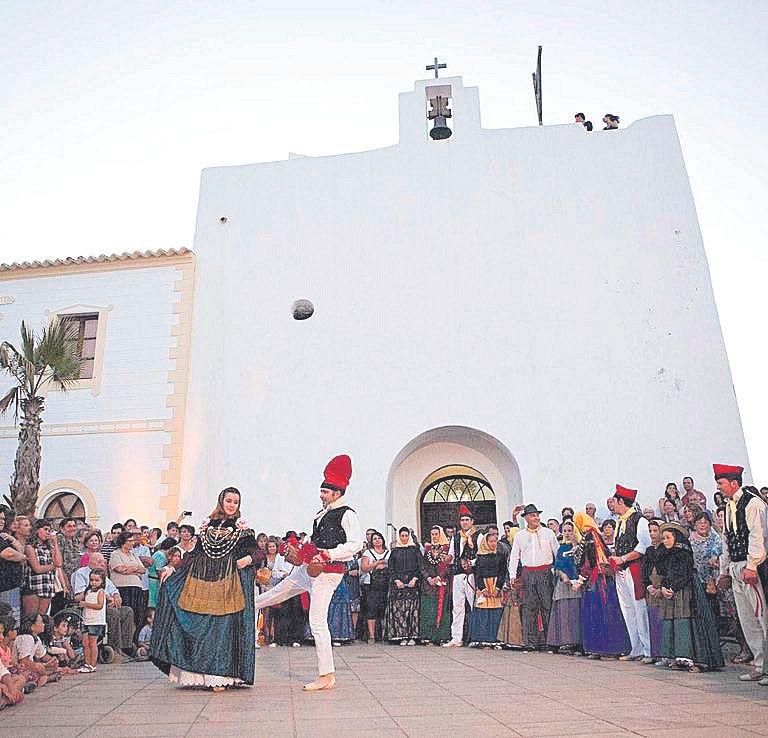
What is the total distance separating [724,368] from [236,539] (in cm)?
899

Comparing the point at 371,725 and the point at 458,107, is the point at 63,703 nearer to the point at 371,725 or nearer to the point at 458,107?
the point at 371,725

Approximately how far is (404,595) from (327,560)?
439 centimetres

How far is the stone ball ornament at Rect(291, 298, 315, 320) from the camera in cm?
1320

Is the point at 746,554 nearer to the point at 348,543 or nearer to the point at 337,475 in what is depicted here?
the point at 348,543

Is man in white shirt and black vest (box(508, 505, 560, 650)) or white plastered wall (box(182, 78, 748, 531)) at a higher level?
white plastered wall (box(182, 78, 748, 531))

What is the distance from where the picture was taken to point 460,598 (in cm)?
924

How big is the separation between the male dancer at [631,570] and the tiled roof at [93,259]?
9468 millimetres

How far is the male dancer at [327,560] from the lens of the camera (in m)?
5.54

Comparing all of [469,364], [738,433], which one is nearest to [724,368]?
[738,433]

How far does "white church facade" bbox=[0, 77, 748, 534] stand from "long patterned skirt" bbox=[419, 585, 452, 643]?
2.52 m

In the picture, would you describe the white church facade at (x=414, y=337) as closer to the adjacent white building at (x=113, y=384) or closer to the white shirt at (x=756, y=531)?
the adjacent white building at (x=113, y=384)

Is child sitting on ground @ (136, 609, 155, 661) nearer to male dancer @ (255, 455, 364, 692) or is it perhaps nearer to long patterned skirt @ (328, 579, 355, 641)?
long patterned skirt @ (328, 579, 355, 641)

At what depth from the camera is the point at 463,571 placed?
926 centimetres

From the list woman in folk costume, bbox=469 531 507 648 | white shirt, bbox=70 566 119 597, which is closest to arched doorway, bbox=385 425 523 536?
woman in folk costume, bbox=469 531 507 648
